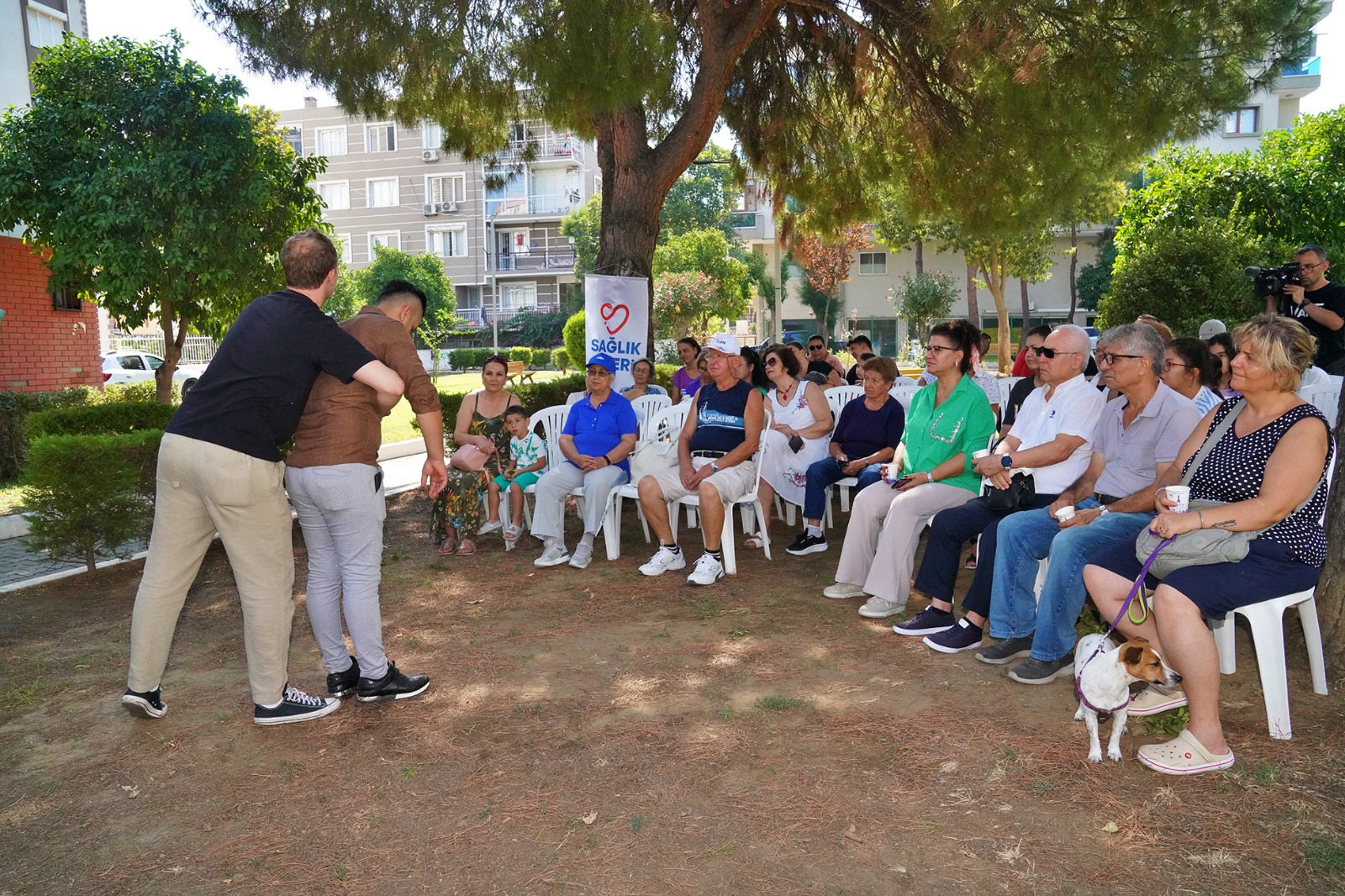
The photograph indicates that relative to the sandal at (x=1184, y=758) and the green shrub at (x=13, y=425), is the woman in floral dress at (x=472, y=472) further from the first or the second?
the green shrub at (x=13, y=425)

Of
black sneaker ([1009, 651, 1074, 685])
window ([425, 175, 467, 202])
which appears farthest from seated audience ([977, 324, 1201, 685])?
window ([425, 175, 467, 202])

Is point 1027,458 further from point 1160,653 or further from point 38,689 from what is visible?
point 38,689

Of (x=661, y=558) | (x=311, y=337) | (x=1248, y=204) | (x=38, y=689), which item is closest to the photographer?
(x=311, y=337)

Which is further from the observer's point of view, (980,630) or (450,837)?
(980,630)

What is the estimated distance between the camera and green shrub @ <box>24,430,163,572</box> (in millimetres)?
6316

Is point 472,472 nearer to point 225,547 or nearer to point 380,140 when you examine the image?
point 225,547

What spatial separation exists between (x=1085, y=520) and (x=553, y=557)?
12.0ft

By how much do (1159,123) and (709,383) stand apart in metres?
4.88

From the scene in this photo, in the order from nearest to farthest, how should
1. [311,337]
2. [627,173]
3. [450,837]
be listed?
[450,837] → [311,337] → [627,173]

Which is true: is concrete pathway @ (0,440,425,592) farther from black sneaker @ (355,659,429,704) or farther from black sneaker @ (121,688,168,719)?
black sneaker @ (121,688,168,719)

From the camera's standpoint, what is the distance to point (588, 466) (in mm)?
6832

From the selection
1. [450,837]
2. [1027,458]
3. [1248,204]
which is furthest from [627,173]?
[1248,204]

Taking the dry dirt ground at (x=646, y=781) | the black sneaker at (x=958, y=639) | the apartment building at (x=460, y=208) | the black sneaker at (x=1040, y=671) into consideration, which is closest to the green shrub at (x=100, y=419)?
the dry dirt ground at (x=646, y=781)

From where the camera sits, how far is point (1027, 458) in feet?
15.6
